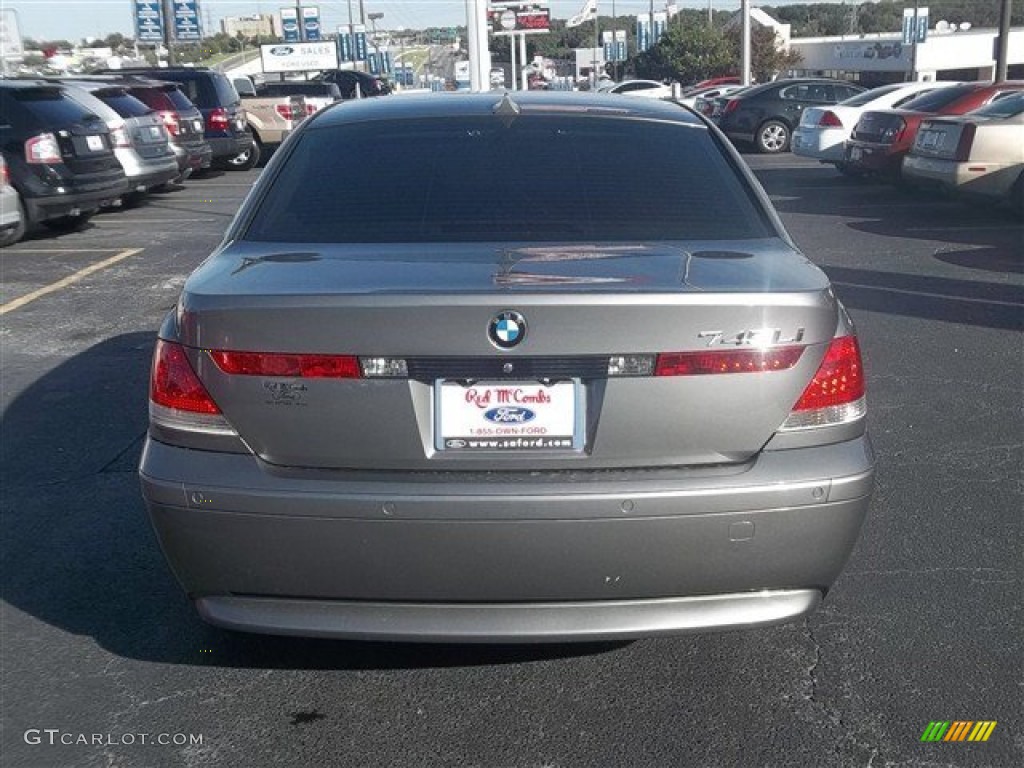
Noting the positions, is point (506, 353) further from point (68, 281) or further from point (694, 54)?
point (694, 54)

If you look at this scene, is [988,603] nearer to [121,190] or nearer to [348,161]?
[348,161]

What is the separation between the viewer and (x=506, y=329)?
296cm

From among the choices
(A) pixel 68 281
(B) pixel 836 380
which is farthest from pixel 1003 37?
(B) pixel 836 380

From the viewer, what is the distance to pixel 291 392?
304 centimetres

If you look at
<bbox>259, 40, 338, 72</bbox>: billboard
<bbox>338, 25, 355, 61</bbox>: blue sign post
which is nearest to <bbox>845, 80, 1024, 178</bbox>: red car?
<bbox>259, 40, 338, 72</bbox>: billboard

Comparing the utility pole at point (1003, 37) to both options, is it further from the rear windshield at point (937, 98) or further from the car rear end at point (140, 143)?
the car rear end at point (140, 143)

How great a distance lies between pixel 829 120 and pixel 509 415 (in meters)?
16.3

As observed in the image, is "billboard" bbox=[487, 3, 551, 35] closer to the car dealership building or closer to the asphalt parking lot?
the asphalt parking lot

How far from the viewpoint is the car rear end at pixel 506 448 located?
9.80ft

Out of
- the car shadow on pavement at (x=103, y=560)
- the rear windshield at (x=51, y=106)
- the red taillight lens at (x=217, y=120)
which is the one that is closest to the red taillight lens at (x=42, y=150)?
the rear windshield at (x=51, y=106)

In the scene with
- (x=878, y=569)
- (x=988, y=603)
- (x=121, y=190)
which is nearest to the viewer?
(x=988, y=603)

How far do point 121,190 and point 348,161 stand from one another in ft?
35.4

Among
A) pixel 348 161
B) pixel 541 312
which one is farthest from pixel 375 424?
pixel 348 161

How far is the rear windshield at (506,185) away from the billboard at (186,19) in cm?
4537
